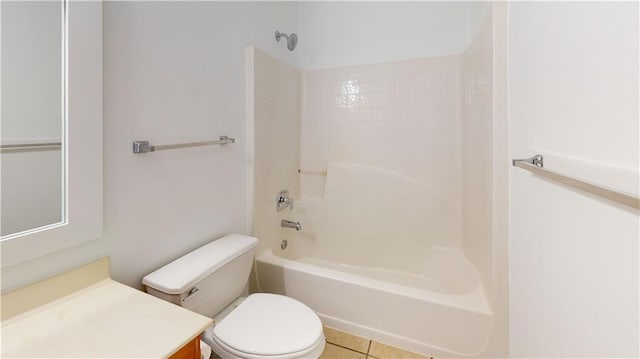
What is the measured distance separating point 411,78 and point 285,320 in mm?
1817

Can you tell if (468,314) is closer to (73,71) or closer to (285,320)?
(285,320)

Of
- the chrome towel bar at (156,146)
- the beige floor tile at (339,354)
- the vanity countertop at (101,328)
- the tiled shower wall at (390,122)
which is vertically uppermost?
the tiled shower wall at (390,122)

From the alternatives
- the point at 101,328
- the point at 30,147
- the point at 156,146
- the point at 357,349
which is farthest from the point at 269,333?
the point at 30,147

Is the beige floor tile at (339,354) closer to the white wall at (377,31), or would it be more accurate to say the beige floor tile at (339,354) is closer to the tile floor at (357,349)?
the tile floor at (357,349)

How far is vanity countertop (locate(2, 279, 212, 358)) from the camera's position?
0.65 m

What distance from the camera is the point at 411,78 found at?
6.66 ft

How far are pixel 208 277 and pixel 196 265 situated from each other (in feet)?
0.25

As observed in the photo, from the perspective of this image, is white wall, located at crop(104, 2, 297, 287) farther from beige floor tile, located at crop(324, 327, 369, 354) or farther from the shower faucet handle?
beige floor tile, located at crop(324, 327, 369, 354)

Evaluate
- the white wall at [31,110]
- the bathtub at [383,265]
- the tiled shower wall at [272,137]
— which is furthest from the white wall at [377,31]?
the white wall at [31,110]

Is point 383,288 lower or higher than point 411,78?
lower

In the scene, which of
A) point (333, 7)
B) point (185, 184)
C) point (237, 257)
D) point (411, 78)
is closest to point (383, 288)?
point (237, 257)

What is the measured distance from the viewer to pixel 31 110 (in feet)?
A: 2.65

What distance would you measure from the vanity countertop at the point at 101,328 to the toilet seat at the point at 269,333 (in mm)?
315

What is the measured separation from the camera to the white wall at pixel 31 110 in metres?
0.76
